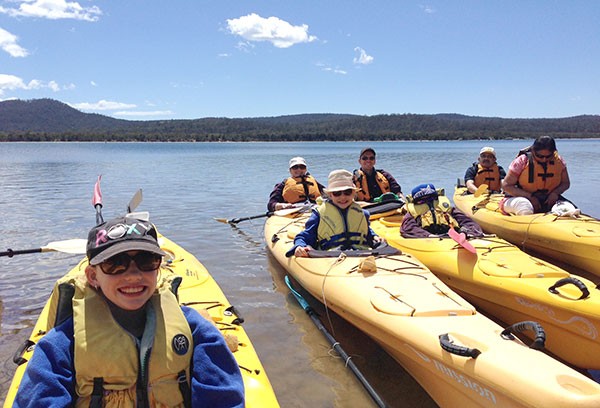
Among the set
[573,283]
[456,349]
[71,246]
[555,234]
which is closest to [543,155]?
[555,234]

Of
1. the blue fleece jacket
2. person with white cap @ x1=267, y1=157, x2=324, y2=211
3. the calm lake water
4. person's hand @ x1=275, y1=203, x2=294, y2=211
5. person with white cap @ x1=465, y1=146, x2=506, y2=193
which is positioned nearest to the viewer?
the blue fleece jacket

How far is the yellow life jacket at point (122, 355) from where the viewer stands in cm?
178

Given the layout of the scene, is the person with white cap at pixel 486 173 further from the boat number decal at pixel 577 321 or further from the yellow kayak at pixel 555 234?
the boat number decal at pixel 577 321

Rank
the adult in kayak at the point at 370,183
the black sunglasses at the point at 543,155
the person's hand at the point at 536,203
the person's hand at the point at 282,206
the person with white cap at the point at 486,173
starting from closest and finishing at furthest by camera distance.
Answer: the black sunglasses at the point at 543,155
the person's hand at the point at 536,203
the person's hand at the point at 282,206
the adult in kayak at the point at 370,183
the person with white cap at the point at 486,173

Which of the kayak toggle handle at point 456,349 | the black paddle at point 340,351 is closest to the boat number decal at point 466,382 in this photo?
the kayak toggle handle at point 456,349

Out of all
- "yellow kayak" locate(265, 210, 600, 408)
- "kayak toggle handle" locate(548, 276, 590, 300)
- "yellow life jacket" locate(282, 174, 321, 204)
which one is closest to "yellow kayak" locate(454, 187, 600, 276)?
"kayak toggle handle" locate(548, 276, 590, 300)

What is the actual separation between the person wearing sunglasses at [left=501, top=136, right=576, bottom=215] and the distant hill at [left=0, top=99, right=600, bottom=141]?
3072 inches

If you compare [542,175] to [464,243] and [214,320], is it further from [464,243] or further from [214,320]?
[214,320]

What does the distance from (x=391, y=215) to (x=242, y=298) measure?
2.52 metres

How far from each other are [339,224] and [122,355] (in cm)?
334

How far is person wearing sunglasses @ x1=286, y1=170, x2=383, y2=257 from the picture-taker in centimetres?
487

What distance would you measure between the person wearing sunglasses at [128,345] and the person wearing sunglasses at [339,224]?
301cm

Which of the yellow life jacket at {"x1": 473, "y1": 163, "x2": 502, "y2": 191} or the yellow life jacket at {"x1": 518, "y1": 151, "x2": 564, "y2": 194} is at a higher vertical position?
the yellow life jacket at {"x1": 518, "y1": 151, "x2": 564, "y2": 194}

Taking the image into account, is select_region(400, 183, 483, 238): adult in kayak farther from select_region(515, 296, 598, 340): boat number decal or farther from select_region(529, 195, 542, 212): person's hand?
select_region(529, 195, 542, 212): person's hand
